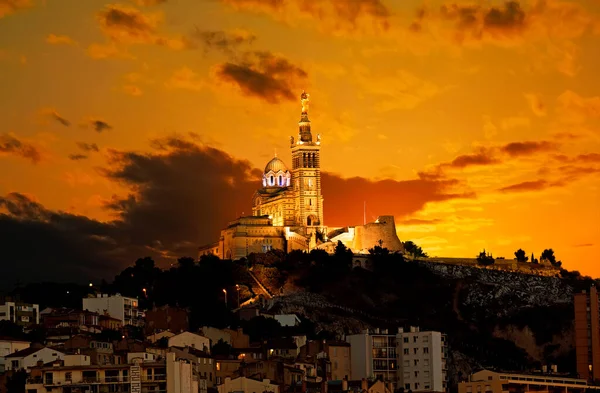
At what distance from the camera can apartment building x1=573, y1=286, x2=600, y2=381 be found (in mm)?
119000

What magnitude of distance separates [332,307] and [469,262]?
26.6m

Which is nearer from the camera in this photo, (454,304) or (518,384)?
(518,384)

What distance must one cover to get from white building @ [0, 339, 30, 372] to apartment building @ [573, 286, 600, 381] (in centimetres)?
3969

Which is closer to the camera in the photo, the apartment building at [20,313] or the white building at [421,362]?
the white building at [421,362]

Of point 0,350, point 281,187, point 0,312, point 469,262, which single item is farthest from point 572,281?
point 0,350

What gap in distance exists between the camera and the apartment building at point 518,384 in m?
96.8

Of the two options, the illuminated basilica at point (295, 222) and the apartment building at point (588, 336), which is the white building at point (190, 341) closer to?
the apartment building at point (588, 336)

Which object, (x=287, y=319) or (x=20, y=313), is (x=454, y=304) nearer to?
(x=287, y=319)

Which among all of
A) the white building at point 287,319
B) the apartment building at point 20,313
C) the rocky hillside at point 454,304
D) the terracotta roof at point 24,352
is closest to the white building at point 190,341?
the terracotta roof at point 24,352

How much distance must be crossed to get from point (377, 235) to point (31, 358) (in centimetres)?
7246

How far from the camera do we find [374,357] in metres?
106

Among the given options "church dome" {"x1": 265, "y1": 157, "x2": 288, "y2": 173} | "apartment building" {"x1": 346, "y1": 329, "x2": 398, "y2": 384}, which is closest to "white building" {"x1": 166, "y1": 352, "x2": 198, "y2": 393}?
"apartment building" {"x1": 346, "y1": 329, "x2": 398, "y2": 384}

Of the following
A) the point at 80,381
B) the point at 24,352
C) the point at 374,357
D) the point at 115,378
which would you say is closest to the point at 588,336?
the point at 374,357

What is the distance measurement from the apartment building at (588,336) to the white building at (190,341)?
29013 millimetres
